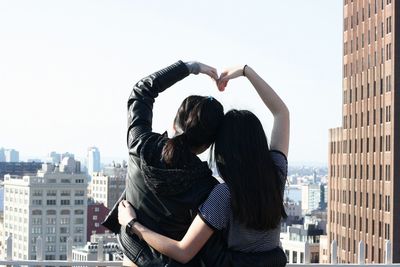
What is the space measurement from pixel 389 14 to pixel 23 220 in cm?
11277

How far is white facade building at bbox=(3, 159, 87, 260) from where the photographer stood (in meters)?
164

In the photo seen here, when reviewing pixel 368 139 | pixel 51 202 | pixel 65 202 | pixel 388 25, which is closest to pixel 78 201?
pixel 65 202

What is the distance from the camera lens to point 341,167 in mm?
89062

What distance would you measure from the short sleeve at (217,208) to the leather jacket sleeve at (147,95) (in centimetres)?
43

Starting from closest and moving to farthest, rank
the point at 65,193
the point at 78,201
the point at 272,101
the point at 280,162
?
the point at 280,162, the point at 272,101, the point at 65,193, the point at 78,201

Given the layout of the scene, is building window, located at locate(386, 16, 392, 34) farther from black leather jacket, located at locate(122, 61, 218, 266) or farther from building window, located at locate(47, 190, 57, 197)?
building window, located at locate(47, 190, 57, 197)

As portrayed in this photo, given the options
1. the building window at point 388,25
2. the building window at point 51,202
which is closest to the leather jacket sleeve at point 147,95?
the building window at point 388,25

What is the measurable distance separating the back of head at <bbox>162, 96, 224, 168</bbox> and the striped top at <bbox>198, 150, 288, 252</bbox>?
19 centimetres

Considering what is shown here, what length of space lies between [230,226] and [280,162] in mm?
381

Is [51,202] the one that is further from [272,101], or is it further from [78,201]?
[272,101]

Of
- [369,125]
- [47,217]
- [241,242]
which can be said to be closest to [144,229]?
[241,242]

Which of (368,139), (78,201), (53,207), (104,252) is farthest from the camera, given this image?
(53,207)

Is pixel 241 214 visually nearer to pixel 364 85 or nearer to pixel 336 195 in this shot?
pixel 364 85

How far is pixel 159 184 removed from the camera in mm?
3832
